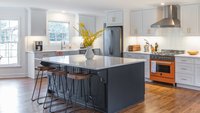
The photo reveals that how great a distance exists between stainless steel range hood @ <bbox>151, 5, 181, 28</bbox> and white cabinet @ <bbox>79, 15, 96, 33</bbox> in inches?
133

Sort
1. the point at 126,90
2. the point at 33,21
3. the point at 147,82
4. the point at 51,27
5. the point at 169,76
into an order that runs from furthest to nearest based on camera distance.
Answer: the point at 51,27, the point at 33,21, the point at 147,82, the point at 169,76, the point at 126,90

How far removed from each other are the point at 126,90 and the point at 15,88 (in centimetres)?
331

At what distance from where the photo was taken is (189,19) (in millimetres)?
5754

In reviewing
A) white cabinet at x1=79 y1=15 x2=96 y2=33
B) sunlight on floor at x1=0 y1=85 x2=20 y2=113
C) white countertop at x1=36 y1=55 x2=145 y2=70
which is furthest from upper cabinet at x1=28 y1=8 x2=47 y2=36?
white countertop at x1=36 y1=55 x2=145 y2=70

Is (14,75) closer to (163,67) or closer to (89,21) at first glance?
(89,21)

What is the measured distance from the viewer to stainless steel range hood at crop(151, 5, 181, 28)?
19.1ft

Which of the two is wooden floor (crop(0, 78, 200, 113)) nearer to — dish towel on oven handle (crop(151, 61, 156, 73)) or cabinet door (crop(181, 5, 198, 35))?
dish towel on oven handle (crop(151, 61, 156, 73))

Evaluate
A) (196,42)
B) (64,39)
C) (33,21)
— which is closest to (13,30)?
(33,21)

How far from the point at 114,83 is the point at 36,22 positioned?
14.5ft

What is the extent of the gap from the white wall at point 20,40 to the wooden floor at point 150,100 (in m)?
1.09

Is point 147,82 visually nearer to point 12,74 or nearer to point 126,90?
point 126,90

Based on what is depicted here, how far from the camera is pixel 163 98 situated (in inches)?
183

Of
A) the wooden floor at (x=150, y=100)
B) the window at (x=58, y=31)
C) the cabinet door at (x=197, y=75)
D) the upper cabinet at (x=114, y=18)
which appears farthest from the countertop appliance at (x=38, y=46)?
the cabinet door at (x=197, y=75)

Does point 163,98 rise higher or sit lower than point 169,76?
lower
